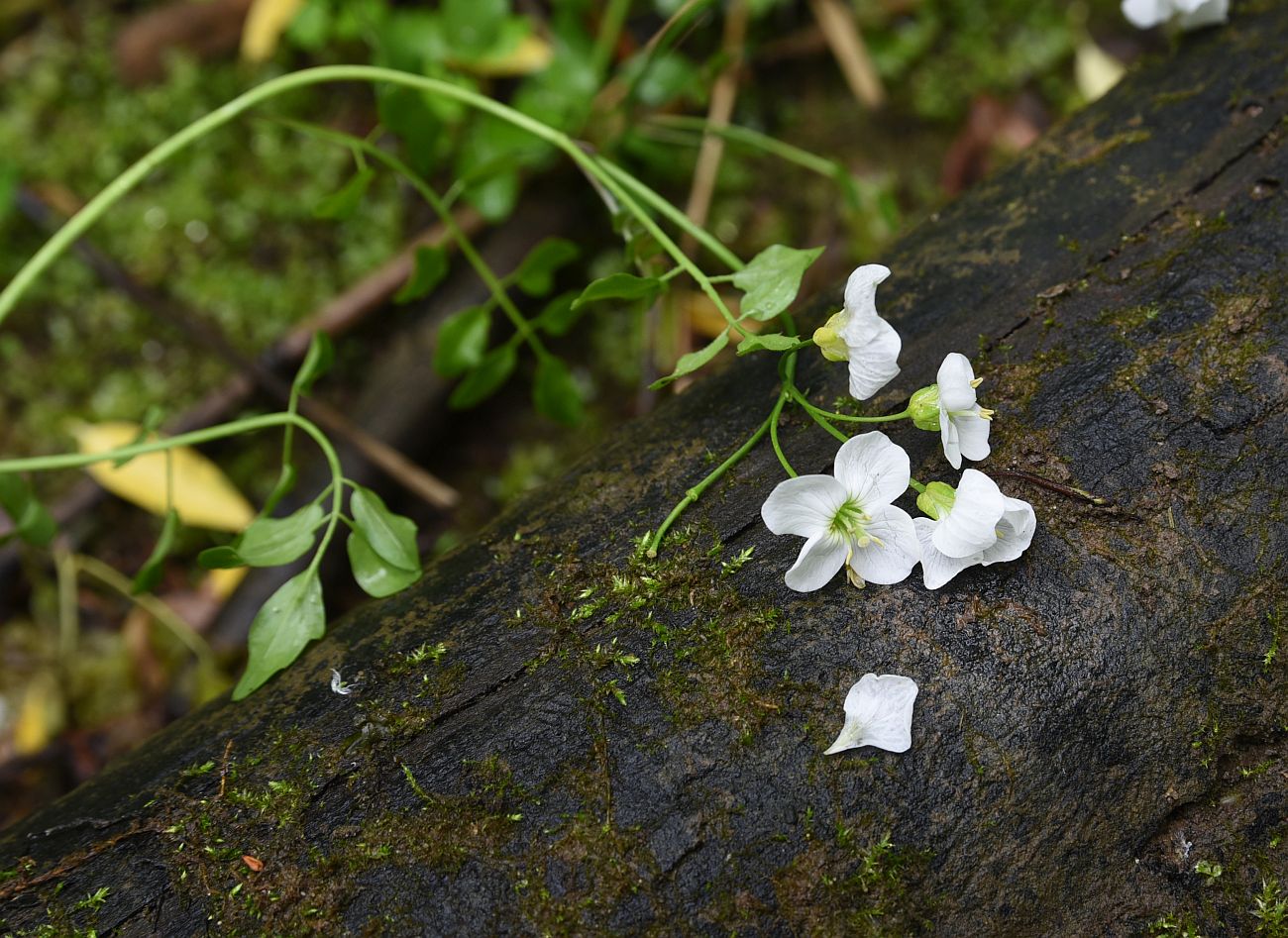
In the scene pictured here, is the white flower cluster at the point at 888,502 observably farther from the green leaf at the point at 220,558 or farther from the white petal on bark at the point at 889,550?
the green leaf at the point at 220,558

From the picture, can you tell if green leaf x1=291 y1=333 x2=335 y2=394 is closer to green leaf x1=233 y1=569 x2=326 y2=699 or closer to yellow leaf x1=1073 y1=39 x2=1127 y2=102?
green leaf x1=233 y1=569 x2=326 y2=699

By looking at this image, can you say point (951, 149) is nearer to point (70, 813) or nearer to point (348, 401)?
point (348, 401)

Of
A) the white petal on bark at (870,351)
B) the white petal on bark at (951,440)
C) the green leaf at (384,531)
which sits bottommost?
the white petal on bark at (951,440)

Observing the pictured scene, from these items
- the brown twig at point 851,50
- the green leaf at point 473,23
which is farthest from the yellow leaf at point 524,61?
the brown twig at point 851,50

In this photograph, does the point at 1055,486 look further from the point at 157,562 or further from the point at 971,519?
the point at 157,562

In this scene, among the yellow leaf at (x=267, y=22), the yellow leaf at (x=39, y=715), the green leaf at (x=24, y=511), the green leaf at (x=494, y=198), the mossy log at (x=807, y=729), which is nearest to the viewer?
the mossy log at (x=807, y=729)

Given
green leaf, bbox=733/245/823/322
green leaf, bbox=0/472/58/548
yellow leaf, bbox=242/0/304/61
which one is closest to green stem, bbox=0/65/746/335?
green leaf, bbox=733/245/823/322

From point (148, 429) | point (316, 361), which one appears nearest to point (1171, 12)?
point (316, 361)

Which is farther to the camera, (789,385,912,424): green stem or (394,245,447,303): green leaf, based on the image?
(394,245,447,303): green leaf
